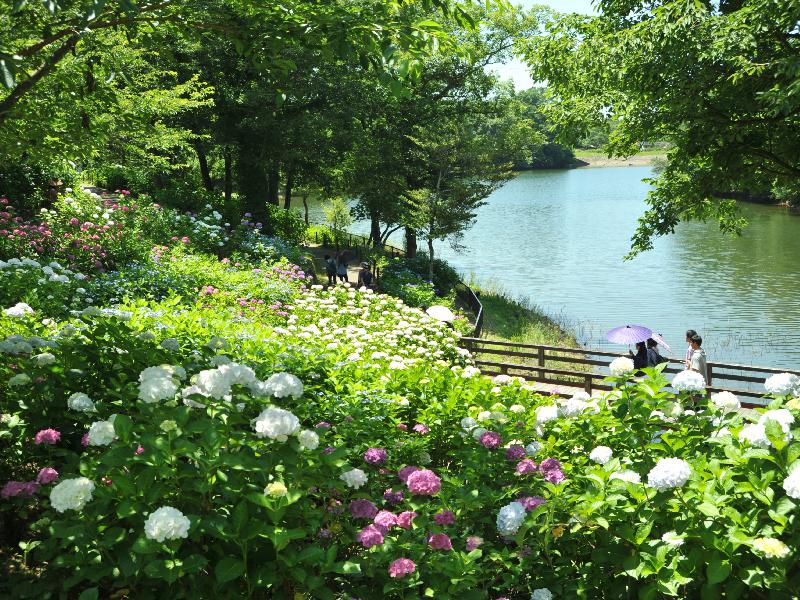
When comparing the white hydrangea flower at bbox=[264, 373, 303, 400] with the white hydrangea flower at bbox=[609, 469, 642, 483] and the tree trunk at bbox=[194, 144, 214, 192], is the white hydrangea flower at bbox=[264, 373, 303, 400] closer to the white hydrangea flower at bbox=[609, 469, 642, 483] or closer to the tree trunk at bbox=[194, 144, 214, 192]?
the white hydrangea flower at bbox=[609, 469, 642, 483]

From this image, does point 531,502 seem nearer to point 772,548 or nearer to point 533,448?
point 533,448

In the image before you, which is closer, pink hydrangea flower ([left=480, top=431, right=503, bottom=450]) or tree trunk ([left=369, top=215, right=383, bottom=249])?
pink hydrangea flower ([left=480, top=431, right=503, bottom=450])

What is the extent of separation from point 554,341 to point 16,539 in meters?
18.7

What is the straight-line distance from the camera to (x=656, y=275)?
31016mm

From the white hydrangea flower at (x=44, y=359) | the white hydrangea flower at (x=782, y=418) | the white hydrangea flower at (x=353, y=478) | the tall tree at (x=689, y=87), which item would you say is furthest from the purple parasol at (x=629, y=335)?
the white hydrangea flower at (x=44, y=359)

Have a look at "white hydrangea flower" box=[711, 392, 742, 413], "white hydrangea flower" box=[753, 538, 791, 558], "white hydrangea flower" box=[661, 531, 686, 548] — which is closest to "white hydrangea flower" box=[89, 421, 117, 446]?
"white hydrangea flower" box=[661, 531, 686, 548]

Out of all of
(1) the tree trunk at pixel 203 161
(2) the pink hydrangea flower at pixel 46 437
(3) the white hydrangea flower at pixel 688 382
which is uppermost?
(3) the white hydrangea flower at pixel 688 382

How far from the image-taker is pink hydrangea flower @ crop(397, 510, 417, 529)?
136 inches

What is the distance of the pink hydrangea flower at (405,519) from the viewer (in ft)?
11.4

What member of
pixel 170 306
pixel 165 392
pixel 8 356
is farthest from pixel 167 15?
pixel 165 392

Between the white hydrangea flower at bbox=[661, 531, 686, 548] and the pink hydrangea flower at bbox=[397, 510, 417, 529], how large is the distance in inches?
47.8

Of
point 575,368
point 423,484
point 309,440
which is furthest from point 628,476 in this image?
point 575,368

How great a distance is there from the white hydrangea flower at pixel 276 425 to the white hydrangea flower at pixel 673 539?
5.77 feet

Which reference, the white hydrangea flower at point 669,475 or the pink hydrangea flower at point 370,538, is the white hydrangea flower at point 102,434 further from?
the white hydrangea flower at point 669,475
